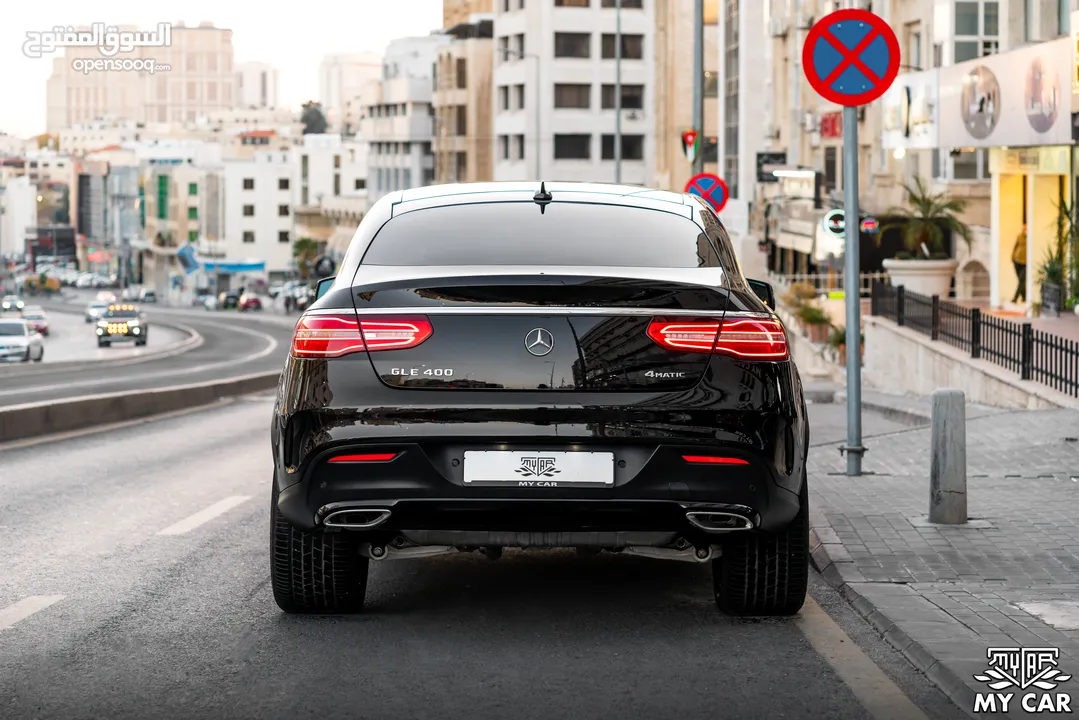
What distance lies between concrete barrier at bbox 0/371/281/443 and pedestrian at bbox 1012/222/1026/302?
45.5 ft

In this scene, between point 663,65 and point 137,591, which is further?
point 663,65

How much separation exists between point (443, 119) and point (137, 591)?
4296 inches

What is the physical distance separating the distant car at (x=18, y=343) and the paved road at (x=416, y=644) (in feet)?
178

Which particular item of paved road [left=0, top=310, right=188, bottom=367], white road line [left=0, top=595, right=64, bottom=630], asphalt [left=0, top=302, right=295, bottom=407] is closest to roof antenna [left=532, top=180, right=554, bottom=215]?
white road line [left=0, top=595, right=64, bottom=630]

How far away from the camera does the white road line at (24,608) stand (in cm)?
706

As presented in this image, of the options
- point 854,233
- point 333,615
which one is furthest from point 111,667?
point 854,233

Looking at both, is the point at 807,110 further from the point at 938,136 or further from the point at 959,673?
the point at 959,673

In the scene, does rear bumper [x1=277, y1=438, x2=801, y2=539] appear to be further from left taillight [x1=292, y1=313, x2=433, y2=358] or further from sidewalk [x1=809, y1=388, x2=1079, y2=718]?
sidewalk [x1=809, y1=388, x2=1079, y2=718]

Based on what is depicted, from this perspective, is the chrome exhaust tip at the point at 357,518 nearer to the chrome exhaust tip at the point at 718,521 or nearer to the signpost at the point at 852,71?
the chrome exhaust tip at the point at 718,521

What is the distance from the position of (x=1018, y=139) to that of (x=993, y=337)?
784 centimetres

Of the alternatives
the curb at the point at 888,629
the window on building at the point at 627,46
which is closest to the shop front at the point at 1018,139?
the curb at the point at 888,629

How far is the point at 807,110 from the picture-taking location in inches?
2245

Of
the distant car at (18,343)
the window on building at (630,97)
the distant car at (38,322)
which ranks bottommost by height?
the distant car at (38,322)

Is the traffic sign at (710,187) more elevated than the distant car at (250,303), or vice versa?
the traffic sign at (710,187)
